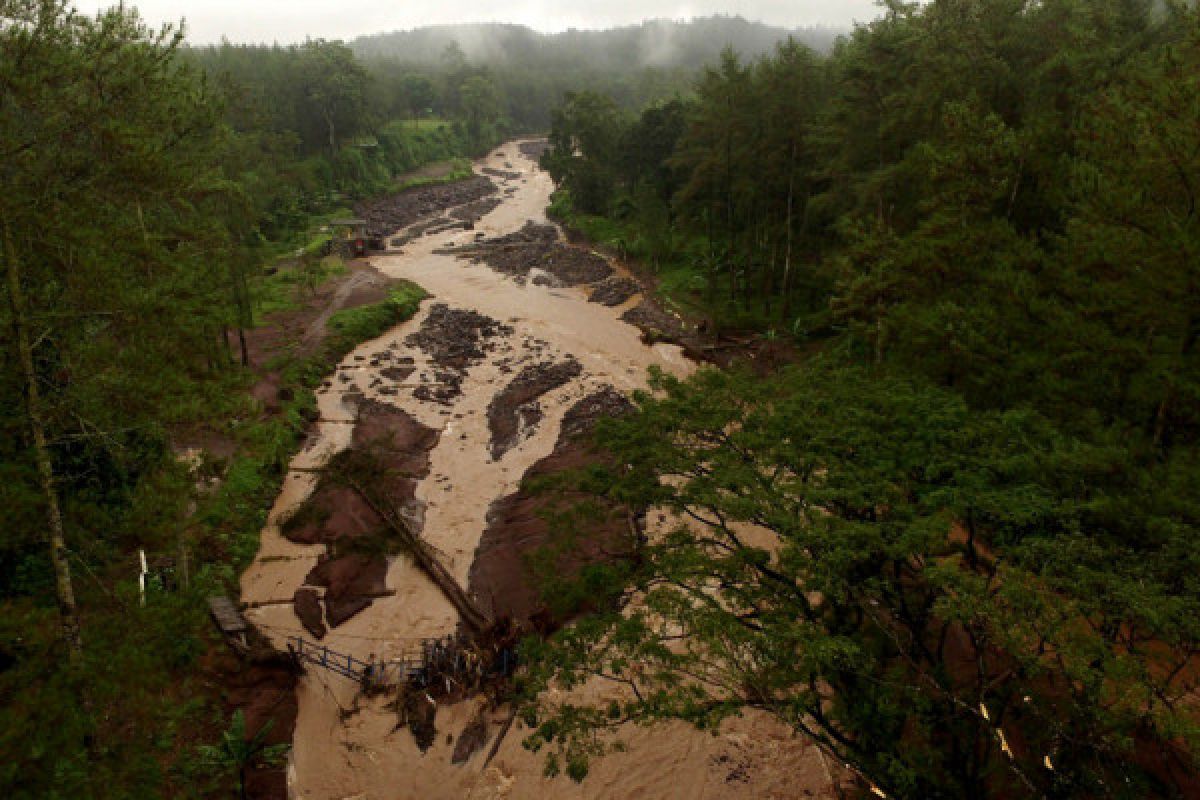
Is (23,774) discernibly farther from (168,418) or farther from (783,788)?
(783,788)

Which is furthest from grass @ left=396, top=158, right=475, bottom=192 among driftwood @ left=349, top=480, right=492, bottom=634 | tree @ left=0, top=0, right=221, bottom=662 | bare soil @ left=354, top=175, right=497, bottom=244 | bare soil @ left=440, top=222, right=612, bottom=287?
tree @ left=0, top=0, right=221, bottom=662

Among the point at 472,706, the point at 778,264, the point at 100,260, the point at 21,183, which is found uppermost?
the point at 21,183

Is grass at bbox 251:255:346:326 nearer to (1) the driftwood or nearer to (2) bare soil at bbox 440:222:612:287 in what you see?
(2) bare soil at bbox 440:222:612:287

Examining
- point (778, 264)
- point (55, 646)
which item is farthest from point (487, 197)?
point (55, 646)

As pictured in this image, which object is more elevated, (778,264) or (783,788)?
(778,264)

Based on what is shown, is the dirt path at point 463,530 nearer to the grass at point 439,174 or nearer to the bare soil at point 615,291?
the bare soil at point 615,291

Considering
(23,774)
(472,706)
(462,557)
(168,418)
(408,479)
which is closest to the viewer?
A: (23,774)
